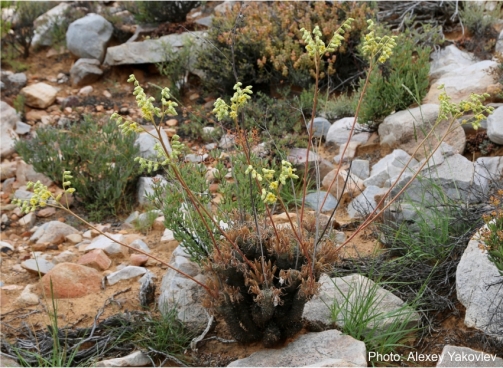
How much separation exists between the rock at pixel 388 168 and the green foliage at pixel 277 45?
1763 mm

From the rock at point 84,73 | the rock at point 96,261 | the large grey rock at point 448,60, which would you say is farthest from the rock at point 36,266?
the rock at point 84,73

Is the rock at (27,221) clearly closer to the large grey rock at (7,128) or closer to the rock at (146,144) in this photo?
the rock at (146,144)

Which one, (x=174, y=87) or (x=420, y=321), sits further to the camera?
(x=174, y=87)

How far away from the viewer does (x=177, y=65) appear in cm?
794

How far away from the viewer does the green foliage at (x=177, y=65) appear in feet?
25.9

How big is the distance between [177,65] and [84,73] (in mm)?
1476

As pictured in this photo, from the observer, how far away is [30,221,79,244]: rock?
17.3ft

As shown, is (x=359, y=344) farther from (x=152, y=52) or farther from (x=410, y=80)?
(x=152, y=52)

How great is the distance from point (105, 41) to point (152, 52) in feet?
3.32

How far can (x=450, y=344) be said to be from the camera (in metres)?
3.53

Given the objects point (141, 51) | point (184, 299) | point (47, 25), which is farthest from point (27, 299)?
point (47, 25)

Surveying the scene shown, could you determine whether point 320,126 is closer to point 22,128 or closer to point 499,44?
point 499,44

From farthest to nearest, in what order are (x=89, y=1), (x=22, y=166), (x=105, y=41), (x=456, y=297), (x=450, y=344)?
(x=89, y=1) < (x=105, y=41) < (x=22, y=166) < (x=456, y=297) < (x=450, y=344)

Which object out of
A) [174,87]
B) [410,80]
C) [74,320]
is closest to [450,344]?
[74,320]
